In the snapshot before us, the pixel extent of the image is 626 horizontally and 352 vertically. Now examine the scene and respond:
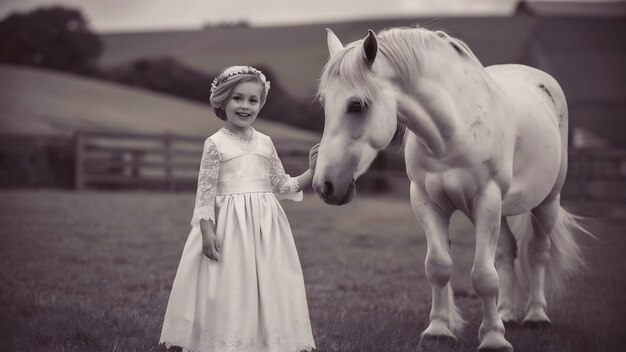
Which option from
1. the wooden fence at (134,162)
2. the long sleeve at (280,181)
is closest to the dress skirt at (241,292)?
the long sleeve at (280,181)

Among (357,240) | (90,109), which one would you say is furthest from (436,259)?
(90,109)

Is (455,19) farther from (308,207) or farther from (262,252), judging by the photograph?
(262,252)

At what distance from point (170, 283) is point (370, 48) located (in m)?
2.85

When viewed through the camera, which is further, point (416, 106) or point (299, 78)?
point (299, 78)

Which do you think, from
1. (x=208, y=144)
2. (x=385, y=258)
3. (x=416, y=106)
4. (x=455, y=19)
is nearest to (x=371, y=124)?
(x=416, y=106)

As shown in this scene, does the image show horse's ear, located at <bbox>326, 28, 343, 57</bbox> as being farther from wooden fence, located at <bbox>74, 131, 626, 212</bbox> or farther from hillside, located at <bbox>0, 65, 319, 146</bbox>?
hillside, located at <bbox>0, 65, 319, 146</bbox>

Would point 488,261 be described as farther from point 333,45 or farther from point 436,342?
point 333,45

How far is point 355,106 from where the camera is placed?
104 inches

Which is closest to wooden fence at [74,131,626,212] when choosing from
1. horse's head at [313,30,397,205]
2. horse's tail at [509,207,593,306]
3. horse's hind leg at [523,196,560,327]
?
horse's tail at [509,207,593,306]

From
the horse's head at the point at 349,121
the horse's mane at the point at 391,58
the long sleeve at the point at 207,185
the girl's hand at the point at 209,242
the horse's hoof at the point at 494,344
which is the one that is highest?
the horse's mane at the point at 391,58

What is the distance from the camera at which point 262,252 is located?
2.82m

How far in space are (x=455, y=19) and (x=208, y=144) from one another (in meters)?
14.6

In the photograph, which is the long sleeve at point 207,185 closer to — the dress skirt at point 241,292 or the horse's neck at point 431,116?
the dress skirt at point 241,292

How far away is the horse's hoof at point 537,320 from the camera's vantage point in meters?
4.06
